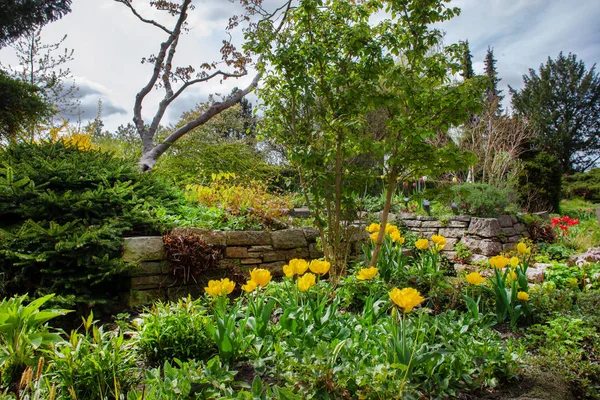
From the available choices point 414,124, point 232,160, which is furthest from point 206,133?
point 414,124

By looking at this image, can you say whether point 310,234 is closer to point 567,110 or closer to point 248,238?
point 248,238

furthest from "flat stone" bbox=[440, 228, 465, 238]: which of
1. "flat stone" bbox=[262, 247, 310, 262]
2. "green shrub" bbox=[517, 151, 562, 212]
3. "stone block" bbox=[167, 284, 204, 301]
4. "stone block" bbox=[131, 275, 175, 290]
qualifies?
"green shrub" bbox=[517, 151, 562, 212]

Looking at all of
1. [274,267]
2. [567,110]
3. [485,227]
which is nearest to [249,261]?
[274,267]

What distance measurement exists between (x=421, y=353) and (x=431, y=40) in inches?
97.2

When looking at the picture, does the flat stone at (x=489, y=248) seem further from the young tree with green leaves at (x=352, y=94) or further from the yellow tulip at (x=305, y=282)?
the yellow tulip at (x=305, y=282)

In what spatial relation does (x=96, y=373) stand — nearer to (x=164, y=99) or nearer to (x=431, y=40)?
(x=431, y=40)

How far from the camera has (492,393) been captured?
182 centimetres

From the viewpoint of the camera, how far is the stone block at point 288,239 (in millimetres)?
4453

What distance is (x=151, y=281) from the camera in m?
3.65

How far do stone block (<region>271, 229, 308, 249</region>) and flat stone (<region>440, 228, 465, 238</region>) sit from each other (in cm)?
276

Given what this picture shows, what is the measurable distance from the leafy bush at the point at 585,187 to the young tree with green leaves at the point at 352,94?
16.8 m

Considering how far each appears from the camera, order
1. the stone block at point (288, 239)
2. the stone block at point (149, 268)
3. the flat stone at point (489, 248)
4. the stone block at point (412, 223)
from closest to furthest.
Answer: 1. the stone block at point (149, 268)
2. the stone block at point (288, 239)
3. the flat stone at point (489, 248)
4. the stone block at point (412, 223)

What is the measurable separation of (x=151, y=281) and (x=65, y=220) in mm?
998

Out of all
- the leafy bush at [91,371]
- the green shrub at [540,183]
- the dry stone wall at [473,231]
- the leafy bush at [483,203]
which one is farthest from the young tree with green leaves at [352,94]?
the green shrub at [540,183]
